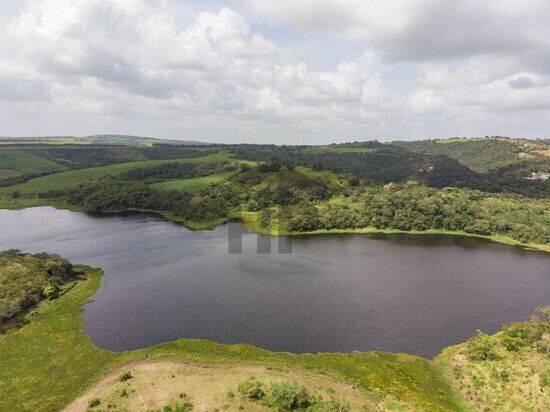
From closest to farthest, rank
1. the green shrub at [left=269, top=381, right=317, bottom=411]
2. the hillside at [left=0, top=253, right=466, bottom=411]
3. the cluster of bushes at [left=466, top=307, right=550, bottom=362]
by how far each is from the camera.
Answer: the green shrub at [left=269, top=381, right=317, bottom=411] → the hillside at [left=0, top=253, right=466, bottom=411] → the cluster of bushes at [left=466, top=307, right=550, bottom=362]

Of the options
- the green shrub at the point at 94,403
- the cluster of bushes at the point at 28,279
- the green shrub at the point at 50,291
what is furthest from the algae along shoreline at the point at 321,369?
the green shrub at the point at 50,291

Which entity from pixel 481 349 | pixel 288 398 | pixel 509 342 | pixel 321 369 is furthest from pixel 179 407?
pixel 509 342

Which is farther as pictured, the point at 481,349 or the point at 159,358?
the point at 481,349

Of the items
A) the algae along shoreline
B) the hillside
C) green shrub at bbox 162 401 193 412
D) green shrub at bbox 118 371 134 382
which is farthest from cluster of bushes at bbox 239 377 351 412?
green shrub at bbox 118 371 134 382

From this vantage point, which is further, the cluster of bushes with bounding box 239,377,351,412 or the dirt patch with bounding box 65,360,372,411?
the dirt patch with bounding box 65,360,372,411

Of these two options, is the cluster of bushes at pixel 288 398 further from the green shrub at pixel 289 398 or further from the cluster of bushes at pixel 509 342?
the cluster of bushes at pixel 509 342

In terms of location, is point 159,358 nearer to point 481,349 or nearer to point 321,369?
point 321,369

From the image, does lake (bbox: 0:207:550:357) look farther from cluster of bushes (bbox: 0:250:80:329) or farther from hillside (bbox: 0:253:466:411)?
cluster of bushes (bbox: 0:250:80:329)
